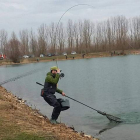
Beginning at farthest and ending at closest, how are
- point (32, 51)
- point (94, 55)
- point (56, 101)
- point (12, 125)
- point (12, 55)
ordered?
point (32, 51), point (12, 55), point (94, 55), point (56, 101), point (12, 125)

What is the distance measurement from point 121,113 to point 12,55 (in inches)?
2992

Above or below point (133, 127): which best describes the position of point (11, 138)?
above

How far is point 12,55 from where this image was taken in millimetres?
86000

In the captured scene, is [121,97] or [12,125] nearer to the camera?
[12,125]

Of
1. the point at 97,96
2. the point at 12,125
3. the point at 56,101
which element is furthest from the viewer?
the point at 97,96

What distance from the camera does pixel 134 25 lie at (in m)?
16.4

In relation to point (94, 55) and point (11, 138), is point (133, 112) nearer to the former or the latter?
point (11, 138)

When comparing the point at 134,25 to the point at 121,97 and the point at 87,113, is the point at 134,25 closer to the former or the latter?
the point at 121,97

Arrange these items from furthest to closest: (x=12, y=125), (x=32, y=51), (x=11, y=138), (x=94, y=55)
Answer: (x=32, y=51), (x=94, y=55), (x=12, y=125), (x=11, y=138)

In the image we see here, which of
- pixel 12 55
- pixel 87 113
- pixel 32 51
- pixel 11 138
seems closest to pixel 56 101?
pixel 11 138

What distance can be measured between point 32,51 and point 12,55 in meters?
23.6

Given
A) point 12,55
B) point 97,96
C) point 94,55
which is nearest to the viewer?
point 97,96

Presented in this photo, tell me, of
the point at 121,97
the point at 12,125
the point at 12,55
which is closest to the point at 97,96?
the point at 121,97

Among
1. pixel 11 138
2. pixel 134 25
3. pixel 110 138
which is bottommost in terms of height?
pixel 110 138
